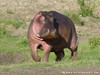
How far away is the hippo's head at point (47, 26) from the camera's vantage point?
11.0m

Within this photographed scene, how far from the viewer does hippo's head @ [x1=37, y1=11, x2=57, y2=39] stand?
1105 centimetres

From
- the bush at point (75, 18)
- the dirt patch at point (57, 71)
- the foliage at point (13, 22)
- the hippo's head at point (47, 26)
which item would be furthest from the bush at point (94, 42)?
the dirt patch at point (57, 71)

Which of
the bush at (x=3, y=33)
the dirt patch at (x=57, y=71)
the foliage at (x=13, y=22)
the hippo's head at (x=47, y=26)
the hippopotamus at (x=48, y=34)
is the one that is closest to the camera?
the dirt patch at (x=57, y=71)

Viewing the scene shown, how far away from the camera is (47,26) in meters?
11.3

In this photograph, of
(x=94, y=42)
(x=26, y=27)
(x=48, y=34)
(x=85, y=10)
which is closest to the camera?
(x=48, y=34)

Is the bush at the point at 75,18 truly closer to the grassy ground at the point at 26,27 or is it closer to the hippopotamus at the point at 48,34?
the grassy ground at the point at 26,27

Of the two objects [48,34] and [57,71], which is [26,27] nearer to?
[48,34]

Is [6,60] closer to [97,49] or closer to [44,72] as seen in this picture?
[97,49]

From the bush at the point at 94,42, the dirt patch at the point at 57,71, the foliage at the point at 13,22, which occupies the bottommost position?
the foliage at the point at 13,22

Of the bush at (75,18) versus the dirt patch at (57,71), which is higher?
the dirt patch at (57,71)

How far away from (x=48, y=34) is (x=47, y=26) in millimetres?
294

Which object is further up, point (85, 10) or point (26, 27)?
point (85, 10)

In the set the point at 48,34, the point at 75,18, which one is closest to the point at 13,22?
the point at 75,18

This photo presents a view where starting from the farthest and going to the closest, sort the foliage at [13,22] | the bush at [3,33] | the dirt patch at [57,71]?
the foliage at [13,22], the bush at [3,33], the dirt patch at [57,71]
